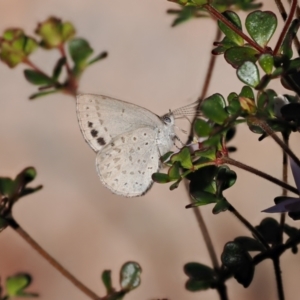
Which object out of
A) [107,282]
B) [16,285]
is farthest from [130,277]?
[16,285]

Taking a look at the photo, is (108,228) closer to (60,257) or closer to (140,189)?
(60,257)

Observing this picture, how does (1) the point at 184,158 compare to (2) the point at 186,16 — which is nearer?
(1) the point at 184,158

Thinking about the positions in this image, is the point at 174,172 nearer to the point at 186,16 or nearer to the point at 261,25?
the point at 261,25

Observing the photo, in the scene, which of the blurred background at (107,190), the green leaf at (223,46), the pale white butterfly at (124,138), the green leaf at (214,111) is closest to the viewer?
the green leaf at (214,111)

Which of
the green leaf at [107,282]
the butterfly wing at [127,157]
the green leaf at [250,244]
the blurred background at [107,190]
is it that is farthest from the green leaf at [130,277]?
the blurred background at [107,190]

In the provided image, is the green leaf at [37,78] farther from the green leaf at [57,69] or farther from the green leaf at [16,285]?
the green leaf at [16,285]
